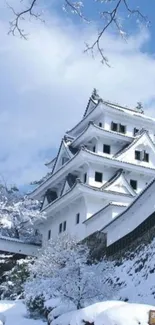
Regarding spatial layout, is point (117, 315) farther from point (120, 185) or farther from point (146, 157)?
point (146, 157)

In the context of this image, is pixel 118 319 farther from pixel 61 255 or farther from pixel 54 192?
pixel 54 192

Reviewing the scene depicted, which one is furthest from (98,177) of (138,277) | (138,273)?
(138,277)

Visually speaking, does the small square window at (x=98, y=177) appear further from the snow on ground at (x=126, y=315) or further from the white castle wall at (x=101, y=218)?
the snow on ground at (x=126, y=315)

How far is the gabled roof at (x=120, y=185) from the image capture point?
31.7m

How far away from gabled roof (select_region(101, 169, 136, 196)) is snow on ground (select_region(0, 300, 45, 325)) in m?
10.6

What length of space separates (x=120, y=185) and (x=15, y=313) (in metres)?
13.1

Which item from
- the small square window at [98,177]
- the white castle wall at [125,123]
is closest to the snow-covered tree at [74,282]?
the small square window at [98,177]

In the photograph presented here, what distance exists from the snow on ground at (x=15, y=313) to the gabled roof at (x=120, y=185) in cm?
1061

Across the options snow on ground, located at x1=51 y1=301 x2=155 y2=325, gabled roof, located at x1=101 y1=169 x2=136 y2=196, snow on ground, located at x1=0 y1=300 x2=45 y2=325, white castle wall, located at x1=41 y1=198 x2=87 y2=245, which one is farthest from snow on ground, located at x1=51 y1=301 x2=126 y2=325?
gabled roof, located at x1=101 y1=169 x2=136 y2=196

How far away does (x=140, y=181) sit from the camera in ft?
112

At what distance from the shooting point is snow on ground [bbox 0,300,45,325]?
1933 cm

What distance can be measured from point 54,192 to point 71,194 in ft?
20.1

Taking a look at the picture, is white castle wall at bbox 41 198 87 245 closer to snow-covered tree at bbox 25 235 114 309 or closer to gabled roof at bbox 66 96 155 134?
gabled roof at bbox 66 96 155 134

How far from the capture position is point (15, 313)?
21688 mm
